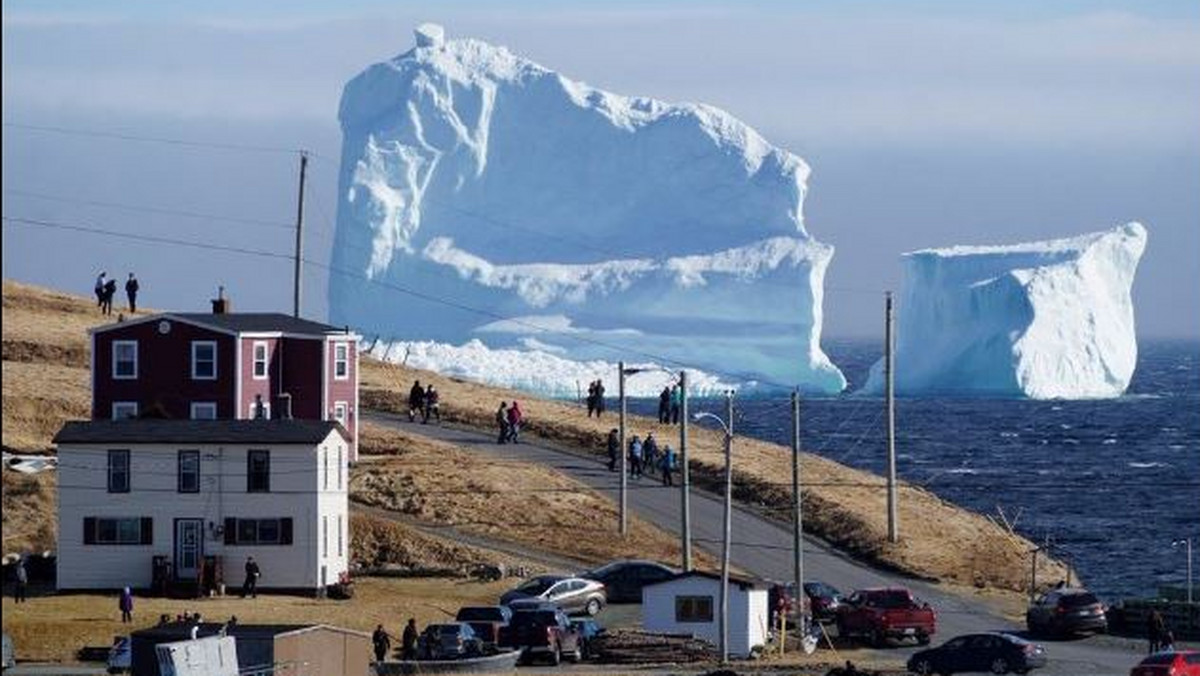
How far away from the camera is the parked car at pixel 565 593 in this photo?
55.4 metres

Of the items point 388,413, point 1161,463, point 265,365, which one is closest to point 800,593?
point 265,365

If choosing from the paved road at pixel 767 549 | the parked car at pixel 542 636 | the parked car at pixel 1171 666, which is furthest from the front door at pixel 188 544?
→ the parked car at pixel 1171 666

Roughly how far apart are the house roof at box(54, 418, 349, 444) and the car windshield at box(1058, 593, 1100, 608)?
16904mm

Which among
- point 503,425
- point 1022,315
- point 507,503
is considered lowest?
point 507,503

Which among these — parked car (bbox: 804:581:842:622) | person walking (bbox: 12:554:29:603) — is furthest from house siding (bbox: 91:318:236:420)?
parked car (bbox: 804:581:842:622)

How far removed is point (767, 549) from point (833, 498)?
8.28m

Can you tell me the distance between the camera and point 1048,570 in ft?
224

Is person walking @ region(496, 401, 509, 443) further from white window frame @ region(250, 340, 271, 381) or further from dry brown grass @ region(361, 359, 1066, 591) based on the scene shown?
white window frame @ region(250, 340, 271, 381)

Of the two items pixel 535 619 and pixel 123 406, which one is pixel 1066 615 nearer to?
pixel 535 619

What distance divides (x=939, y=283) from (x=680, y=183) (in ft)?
60.3

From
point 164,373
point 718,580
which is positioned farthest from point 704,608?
point 164,373

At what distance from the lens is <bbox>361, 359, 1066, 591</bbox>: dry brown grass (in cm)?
6619

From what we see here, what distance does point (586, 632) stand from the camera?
50.5 meters

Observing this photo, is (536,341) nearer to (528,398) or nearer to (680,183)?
(680,183)
